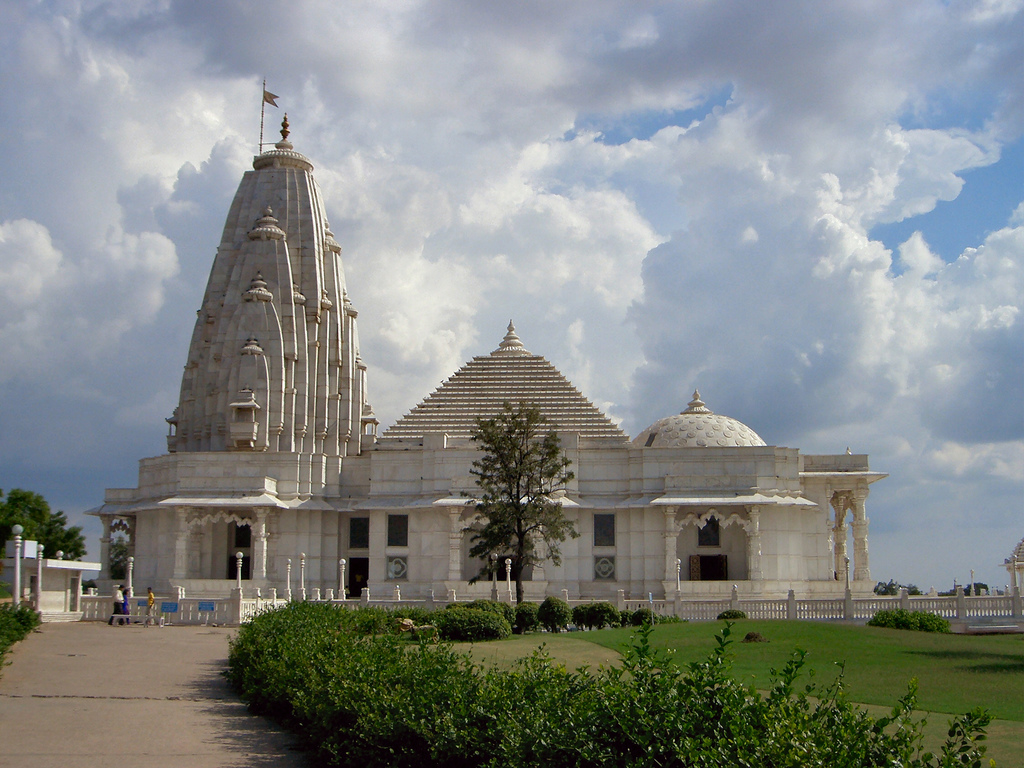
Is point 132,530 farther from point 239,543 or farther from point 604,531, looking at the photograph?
point 604,531

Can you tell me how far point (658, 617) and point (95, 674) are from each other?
1799cm

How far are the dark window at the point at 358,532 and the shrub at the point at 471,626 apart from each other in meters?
26.5

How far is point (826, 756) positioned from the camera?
652 centimetres

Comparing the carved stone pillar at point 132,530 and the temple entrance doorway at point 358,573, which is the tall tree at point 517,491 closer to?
the temple entrance doorway at point 358,573

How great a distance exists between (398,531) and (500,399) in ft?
38.0

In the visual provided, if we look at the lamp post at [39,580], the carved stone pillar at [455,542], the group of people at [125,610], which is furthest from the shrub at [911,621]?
the lamp post at [39,580]

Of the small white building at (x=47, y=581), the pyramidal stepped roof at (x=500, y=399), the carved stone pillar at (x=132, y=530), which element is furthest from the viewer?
the pyramidal stepped roof at (x=500, y=399)

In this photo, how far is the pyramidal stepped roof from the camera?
57938mm

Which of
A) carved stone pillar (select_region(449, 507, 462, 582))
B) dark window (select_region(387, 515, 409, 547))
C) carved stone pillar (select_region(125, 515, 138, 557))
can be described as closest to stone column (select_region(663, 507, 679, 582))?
carved stone pillar (select_region(449, 507, 462, 582))

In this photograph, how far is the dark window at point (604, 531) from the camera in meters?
50.2

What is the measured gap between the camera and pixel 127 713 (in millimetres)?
Result: 15523

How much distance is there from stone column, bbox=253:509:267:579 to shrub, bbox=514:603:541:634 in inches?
882

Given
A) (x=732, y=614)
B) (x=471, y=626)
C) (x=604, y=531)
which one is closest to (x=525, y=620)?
(x=471, y=626)

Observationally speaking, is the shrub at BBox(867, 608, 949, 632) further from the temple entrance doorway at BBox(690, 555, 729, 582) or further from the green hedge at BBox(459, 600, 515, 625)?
the temple entrance doorway at BBox(690, 555, 729, 582)
